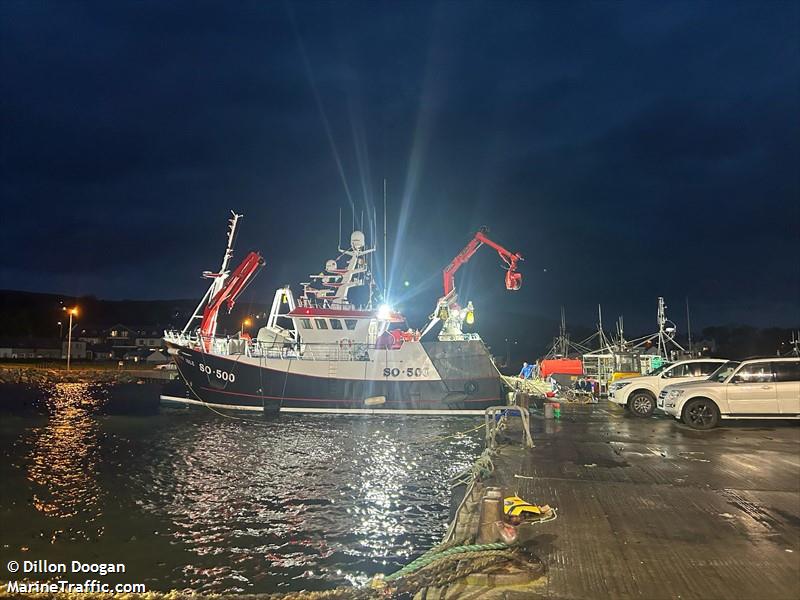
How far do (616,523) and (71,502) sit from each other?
10.0 metres

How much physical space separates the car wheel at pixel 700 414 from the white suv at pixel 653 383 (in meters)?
3.26

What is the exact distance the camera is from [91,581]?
6.72m

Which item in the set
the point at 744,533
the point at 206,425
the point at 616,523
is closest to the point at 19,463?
the point at 206,425

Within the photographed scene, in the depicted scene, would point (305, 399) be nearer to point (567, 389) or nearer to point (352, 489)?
point (567, 389)

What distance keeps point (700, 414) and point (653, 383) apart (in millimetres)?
3419

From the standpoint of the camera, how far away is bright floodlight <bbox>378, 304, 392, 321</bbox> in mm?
26641

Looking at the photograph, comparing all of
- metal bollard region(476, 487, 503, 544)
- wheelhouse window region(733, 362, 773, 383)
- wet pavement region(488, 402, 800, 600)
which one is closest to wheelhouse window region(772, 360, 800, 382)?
wheelhouse window region(733, 362, 773, 383)

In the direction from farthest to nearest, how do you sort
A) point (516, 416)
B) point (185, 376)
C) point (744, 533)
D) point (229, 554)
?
1. point (185, 376)
2. point (516, 416)
3. point (229, 554)
4. point (744, 533)

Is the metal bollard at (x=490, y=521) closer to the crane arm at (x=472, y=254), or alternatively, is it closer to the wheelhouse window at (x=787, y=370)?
the wheelhouse window at (x=787, y=370)

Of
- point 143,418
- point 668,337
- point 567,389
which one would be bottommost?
point 143,418

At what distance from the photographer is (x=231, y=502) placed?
34.1ft

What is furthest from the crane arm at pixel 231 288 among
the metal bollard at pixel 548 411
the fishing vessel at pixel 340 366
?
the metal bollard at pixel 548 411

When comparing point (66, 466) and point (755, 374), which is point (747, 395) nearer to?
point (755, 374)

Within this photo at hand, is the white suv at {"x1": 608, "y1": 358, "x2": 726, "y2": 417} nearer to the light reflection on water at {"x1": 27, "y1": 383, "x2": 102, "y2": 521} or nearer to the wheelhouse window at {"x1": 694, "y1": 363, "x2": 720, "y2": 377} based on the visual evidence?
the wheelhouse window at {"x1": 694, "y1": 363, "x2": 720, "y2": 377}
